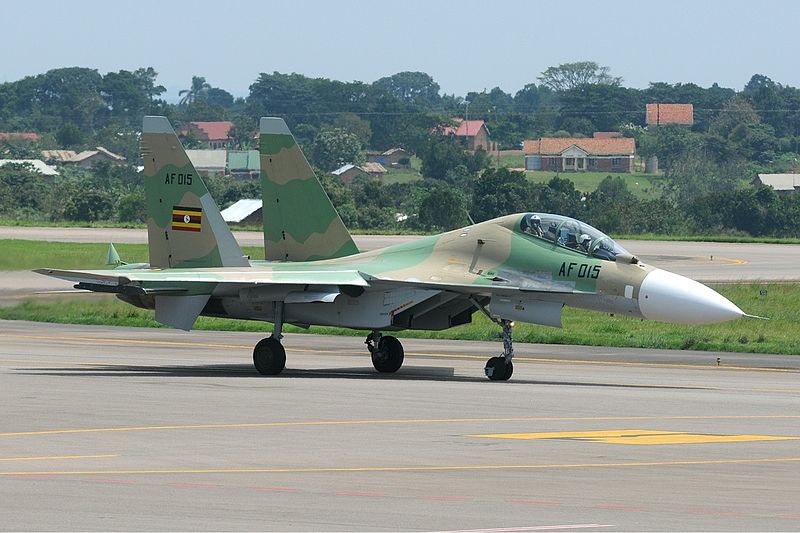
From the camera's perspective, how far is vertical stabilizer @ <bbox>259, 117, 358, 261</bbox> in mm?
31328

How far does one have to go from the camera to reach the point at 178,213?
31.1 metres

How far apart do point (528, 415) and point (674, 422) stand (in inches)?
85.9

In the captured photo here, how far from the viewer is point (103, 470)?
16000 mm

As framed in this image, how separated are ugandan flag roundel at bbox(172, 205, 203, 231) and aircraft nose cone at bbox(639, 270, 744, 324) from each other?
981cm

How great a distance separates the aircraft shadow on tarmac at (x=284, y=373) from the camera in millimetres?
28094

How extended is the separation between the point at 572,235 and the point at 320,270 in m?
5.34

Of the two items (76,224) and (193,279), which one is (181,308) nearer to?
(193,279)

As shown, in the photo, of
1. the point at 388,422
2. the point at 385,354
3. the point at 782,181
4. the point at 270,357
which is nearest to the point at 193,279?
the point at 270,357

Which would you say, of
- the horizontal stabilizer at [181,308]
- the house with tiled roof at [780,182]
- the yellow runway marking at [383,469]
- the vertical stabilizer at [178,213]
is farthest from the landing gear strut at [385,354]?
the house with tiled roof at [780,182]

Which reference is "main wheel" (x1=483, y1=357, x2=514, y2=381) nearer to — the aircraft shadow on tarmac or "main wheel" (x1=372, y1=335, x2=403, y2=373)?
the aircraft shadow on tarmac

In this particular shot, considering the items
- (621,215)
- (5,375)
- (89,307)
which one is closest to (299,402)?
(5,375)

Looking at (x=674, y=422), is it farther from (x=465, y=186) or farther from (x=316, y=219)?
(x=465, y=186)

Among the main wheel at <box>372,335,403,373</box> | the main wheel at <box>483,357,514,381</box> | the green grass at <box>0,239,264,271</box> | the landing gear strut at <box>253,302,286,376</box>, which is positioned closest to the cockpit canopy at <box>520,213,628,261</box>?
the main wheel at <box>483,357,514,381</box>

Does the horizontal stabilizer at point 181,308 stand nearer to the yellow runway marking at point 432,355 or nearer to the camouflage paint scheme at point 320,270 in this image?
the camouflage paint scheme at point 320,270
